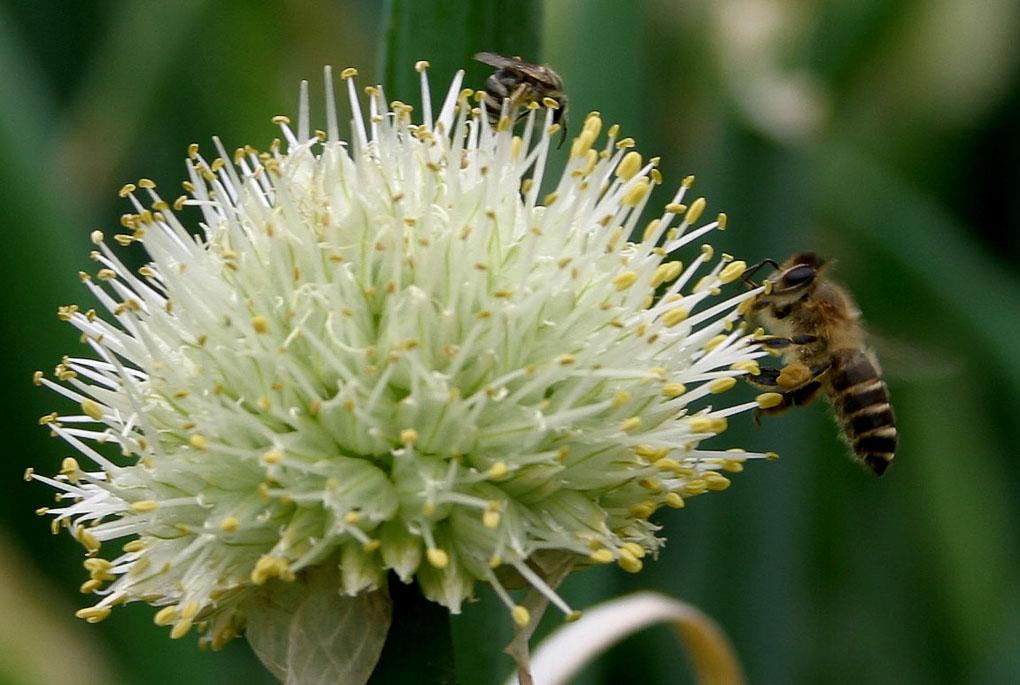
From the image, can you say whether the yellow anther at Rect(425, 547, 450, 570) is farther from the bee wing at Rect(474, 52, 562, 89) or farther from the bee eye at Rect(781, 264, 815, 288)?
the bee eye at Rect(781, 264, 815, 288)

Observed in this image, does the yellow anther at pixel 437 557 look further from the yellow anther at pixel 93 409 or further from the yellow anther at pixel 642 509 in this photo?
the yellow anther at pixel 93 409

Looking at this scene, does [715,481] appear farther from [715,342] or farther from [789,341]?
[789,341]

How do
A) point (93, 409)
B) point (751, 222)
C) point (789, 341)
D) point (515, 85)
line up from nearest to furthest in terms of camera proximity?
point (93, 409)
point (515, 85)
point (789, 341)
point (751, 222)

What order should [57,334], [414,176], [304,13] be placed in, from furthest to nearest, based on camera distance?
[304,13] → [57,334] → [414,176]

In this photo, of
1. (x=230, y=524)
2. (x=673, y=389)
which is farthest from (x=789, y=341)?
(x=230, y=524)

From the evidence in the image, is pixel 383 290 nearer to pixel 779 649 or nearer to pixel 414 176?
pixel 414 176

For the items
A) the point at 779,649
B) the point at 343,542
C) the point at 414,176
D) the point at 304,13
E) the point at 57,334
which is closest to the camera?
the point at 343,542

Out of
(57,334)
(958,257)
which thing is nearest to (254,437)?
(57,334)
